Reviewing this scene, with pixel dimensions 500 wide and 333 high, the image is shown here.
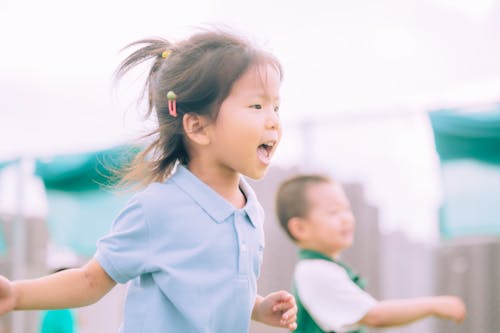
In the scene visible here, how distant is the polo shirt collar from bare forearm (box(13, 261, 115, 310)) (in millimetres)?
275

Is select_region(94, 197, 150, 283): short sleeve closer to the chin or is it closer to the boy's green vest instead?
the chin

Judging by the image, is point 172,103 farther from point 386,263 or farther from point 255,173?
point 386,263

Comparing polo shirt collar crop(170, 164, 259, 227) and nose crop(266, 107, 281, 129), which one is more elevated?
nose crop(266, 107, 281, 129)

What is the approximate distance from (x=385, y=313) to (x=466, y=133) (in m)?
1.71

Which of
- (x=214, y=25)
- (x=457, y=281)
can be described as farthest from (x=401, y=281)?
(x=214, y=25)

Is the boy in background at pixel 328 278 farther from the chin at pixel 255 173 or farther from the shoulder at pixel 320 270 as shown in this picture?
the chin at pixel 255 173

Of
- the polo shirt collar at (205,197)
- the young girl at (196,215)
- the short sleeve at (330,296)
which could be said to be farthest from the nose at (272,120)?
the short sleeve at (330,296)

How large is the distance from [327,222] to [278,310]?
1.07m

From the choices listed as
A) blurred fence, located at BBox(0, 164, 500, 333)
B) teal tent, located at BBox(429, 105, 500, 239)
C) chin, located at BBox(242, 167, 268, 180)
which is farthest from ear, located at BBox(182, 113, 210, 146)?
blurred fence, located at BBox(0, 164, 500, 333)

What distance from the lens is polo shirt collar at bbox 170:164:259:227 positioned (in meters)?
1.79

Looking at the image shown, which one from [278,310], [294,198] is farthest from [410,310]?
[278,310]

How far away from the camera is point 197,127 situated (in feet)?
6.04

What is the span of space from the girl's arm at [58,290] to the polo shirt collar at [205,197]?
0.89ft

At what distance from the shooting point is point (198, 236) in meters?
1.75
